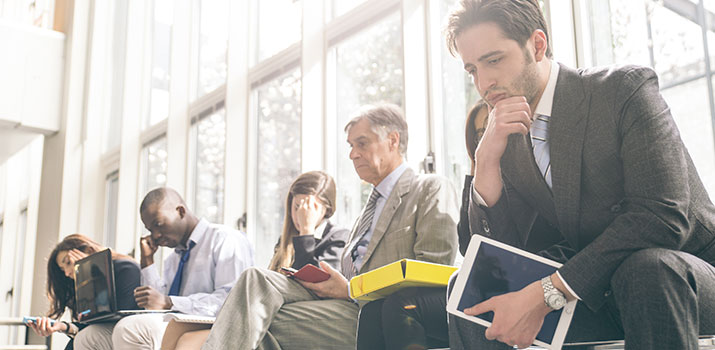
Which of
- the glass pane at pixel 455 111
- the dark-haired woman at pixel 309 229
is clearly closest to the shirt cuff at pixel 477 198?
the dark-haired woman at pixel 309 229

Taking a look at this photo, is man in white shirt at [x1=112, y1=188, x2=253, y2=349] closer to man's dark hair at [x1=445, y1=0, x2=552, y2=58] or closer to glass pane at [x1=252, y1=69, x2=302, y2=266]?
glass pane at [x1=252, y1=69, x2=302, y2=266]

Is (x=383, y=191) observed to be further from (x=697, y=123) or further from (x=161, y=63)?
(x=161, y=63)

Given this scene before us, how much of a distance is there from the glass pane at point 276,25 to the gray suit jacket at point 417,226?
9.13 ft

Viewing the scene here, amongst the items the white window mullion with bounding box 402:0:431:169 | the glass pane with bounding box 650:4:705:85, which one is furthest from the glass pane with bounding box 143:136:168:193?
the glass pane with bounding box 650:4:705:85

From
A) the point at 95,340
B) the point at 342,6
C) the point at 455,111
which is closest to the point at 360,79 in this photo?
the point at 342,6

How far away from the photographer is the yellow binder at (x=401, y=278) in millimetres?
1922

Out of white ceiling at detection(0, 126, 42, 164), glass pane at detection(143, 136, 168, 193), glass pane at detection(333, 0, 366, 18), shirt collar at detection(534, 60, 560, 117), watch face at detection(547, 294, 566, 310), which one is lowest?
watch face at detection(547, 294, 566, 310)

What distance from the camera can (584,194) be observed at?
1497 millimetres

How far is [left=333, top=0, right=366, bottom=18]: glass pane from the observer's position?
4716mm

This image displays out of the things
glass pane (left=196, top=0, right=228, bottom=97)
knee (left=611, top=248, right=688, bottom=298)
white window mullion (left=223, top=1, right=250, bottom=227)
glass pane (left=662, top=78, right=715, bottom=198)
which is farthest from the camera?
glass pane (left=196, top=0, right=228, bottom=97)

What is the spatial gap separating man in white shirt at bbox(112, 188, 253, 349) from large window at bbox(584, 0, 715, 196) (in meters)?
2.08

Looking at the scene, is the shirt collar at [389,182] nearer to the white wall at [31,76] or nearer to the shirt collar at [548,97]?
the shirt collar at [548,97]

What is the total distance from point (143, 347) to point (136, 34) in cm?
542

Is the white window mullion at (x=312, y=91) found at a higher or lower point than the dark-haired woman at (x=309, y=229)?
higher
